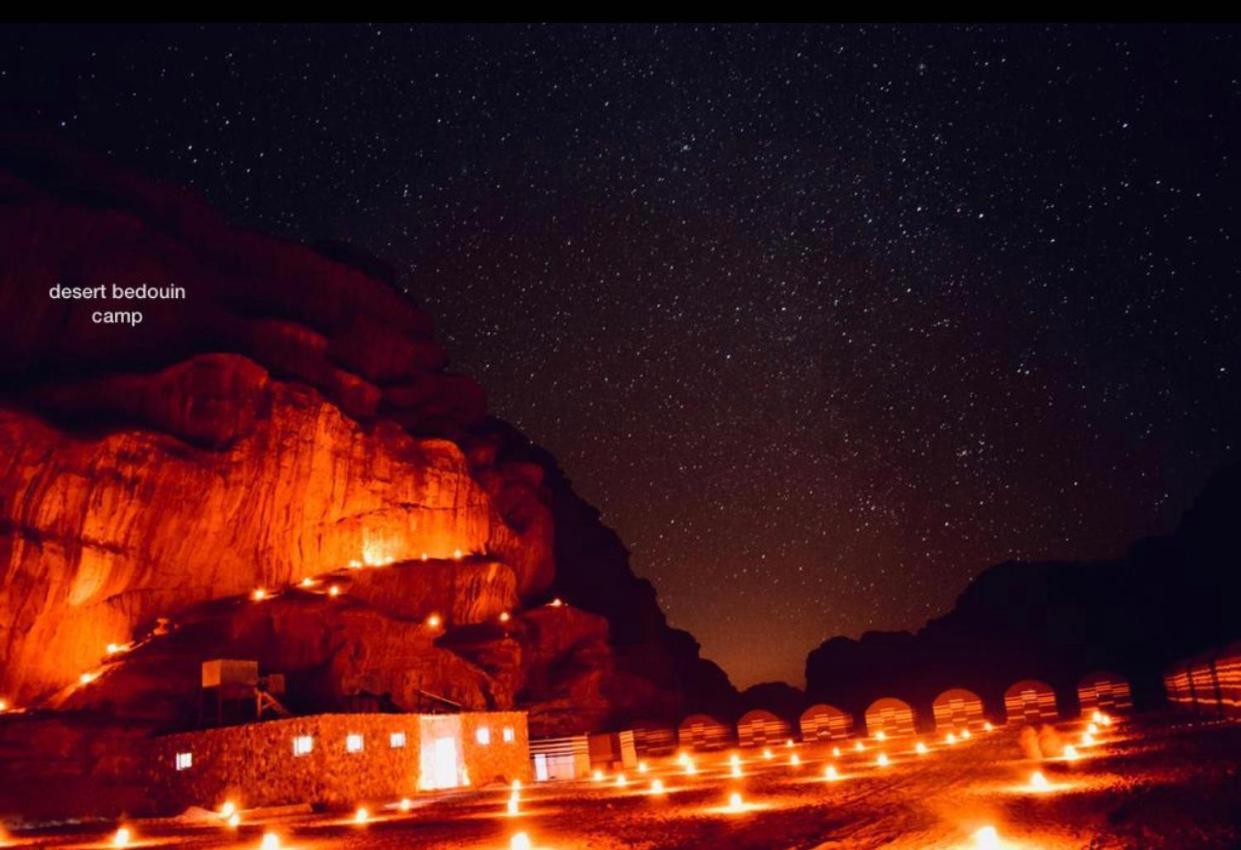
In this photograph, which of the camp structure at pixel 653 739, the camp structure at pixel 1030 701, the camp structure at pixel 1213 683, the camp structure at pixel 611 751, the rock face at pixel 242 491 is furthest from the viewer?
the camp structure at pixel 1030 701

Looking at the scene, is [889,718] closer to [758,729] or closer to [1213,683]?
[758,729]

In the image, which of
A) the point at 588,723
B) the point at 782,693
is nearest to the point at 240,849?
the point at 588,723

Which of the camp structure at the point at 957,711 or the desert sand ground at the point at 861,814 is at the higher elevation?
the desert sand ground at the point at 861,814

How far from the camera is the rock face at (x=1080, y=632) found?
341 feet

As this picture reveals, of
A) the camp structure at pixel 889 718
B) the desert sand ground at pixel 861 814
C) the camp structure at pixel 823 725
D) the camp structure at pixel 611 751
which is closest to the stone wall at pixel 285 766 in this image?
the desert sand ground at pixel 861 814

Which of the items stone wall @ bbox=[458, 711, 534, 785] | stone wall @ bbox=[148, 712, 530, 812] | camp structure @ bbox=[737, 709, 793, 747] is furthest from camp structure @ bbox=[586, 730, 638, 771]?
camp structure @ bbox=[737, 709, 793, 747]

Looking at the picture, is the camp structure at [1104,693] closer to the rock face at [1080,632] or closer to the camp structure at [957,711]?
the camp structure at [957,711]

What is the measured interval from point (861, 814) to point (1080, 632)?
11165 cm

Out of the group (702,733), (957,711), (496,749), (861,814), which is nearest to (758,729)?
(702,733)

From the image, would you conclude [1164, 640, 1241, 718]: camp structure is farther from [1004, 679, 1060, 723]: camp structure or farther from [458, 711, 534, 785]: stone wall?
[458, 711, 534, 785]: stone wall

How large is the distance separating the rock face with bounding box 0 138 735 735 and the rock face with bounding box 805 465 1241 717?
48.4 meters

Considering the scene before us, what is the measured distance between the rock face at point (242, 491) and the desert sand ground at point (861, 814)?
12.6 m

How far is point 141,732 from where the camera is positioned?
3519 cm

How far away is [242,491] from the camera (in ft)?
161
